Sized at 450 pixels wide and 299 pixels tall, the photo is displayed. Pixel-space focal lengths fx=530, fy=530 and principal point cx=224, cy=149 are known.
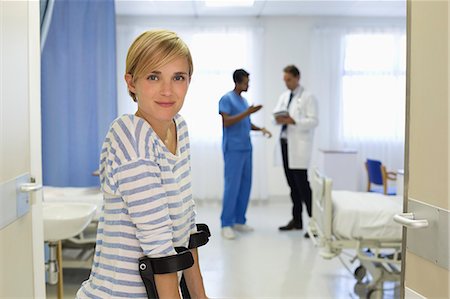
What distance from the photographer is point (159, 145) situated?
1.07 metres

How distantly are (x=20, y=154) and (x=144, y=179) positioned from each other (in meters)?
0.76

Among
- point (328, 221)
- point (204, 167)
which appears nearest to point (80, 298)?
point (328, 221)

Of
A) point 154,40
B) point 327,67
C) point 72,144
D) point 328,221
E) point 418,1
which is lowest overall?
point 328,221

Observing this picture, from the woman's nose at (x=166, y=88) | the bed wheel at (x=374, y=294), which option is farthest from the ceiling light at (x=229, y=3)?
the woman's nose at (x=166, y=88)

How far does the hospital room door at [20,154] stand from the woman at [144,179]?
0.49m

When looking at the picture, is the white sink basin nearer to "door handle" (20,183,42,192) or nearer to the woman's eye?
"door handle" (20,183,42,192)

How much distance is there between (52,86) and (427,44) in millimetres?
2677

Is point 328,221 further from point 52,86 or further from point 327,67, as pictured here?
point 327,67

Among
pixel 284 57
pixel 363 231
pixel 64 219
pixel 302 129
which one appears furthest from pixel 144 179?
pixel 284 57

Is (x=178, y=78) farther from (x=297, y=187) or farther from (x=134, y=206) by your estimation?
(x=297, y=187)

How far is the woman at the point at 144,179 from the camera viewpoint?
1.02 meters

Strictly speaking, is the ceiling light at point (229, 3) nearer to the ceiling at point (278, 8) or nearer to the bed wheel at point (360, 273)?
the ceiling at point (278, 8)

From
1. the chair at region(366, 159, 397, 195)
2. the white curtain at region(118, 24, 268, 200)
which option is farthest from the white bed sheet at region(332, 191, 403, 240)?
the white curtain at region(118, 24, 268, 200)

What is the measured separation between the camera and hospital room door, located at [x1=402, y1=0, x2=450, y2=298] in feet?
4.03
